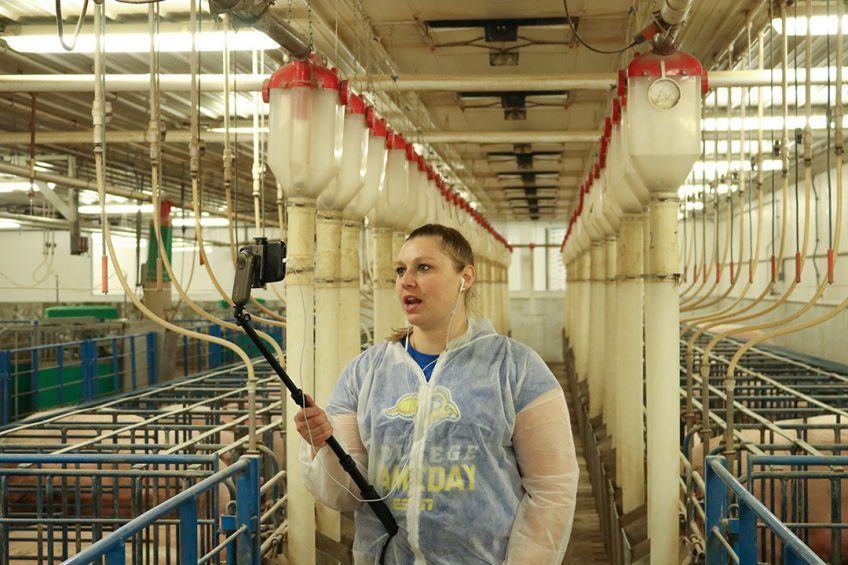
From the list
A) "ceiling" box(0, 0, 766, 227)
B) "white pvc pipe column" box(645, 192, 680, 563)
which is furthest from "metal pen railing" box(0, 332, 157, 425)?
"white pvc pipe column" box(645, 192, 680, 563)

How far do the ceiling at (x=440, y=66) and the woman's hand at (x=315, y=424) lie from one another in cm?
207

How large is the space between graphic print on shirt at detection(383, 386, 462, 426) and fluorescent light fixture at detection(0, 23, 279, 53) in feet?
11.2

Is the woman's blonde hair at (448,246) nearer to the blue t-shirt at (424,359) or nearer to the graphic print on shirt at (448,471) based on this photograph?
the blue t-shirt at (424,359)

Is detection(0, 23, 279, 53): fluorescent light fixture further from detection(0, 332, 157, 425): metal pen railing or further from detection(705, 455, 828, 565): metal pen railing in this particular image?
detection(0, 332, 157, 425): metal pen railing

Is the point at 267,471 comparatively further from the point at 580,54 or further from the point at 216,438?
the point at 580,54

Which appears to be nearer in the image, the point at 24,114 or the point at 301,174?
the point at 301,174

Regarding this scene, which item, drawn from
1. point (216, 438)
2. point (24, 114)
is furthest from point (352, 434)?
point (24, 114)

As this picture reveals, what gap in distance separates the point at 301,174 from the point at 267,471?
193 cm

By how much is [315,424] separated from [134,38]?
4.14m

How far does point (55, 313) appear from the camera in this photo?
15000mm

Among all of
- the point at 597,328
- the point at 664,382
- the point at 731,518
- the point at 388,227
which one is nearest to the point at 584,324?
the point at 597,328

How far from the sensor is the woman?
1.94 m

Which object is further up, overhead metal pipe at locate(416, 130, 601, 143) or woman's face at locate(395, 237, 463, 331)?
overhead metal pipe at locate(416, 130, 601, 143)

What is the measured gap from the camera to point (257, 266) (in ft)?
6.31
